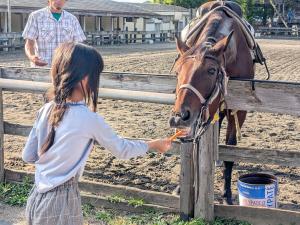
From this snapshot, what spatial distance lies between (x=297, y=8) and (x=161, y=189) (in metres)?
62.6

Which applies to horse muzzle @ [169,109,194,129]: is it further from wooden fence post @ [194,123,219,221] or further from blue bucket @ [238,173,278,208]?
blue bucket @ [238,173,278,208]

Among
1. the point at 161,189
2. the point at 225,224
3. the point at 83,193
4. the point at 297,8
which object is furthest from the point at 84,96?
the point at 297,8

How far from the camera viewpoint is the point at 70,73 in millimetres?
2457

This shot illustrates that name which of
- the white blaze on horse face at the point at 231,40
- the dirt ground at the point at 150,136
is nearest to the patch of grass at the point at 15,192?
the dirt ground at the point at 150,136

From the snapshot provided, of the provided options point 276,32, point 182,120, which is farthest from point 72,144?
point 276,32

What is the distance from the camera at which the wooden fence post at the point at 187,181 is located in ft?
13.9

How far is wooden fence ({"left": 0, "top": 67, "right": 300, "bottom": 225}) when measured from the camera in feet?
13.1

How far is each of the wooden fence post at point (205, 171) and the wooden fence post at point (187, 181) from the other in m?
0.06

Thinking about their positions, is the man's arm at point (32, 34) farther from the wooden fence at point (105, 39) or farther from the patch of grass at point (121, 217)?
the wooden fence at point (105, 39)

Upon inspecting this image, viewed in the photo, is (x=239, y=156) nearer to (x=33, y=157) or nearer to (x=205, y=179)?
(x=205, y=179)

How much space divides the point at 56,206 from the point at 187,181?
1845mm

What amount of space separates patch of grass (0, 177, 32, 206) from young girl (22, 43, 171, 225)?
2.20 metres

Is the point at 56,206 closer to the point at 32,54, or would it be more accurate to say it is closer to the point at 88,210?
the point at 88,210

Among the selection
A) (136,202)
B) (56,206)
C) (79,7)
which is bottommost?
(136,202)
